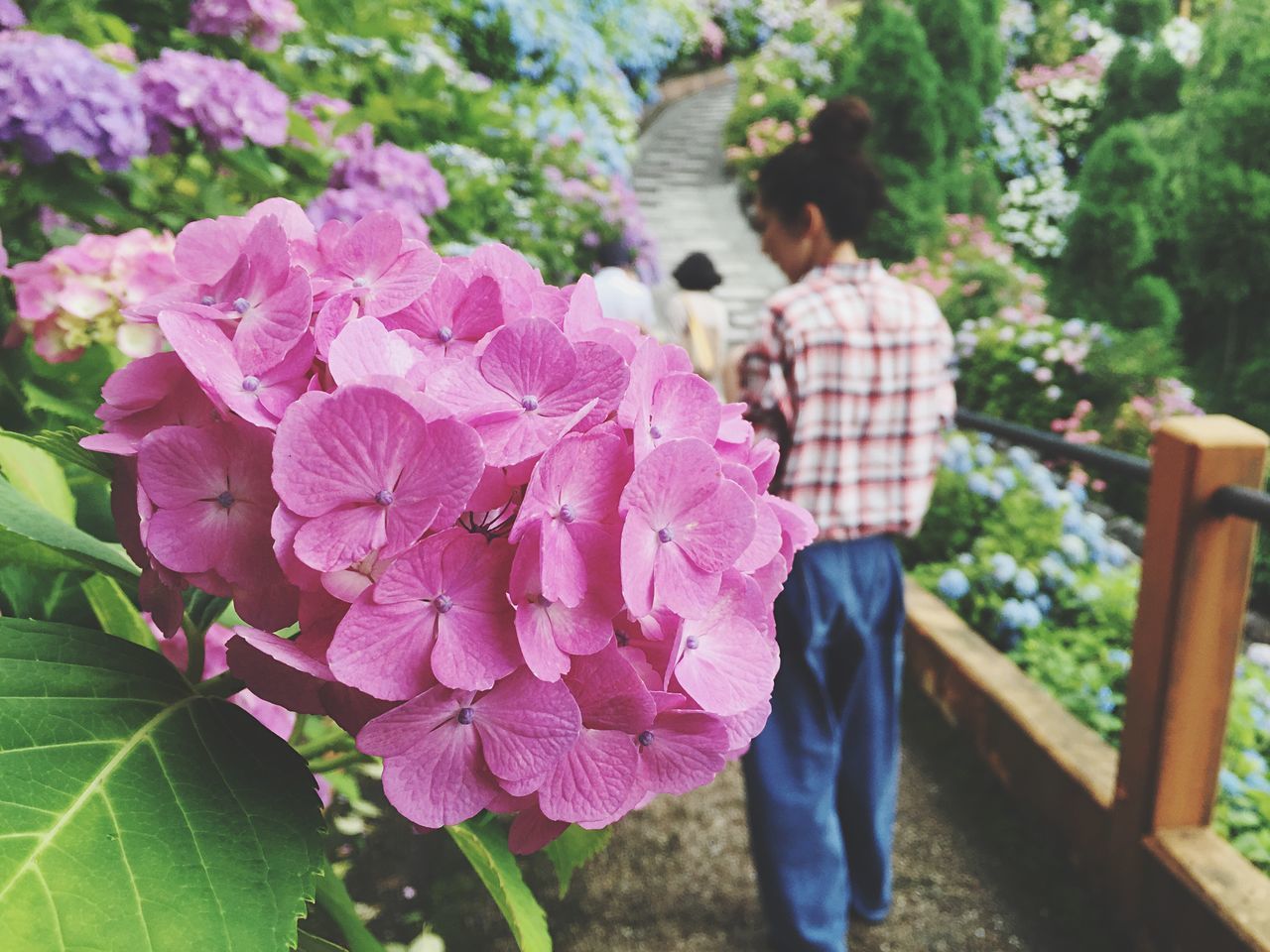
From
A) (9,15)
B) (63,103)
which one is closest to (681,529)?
(63,103)

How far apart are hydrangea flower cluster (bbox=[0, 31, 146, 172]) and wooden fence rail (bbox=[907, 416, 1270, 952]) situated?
6.85 ft

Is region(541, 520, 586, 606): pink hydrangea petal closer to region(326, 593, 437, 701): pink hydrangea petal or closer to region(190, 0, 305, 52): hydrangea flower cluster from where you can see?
region(326, 593, 437, 701): pink hydrangea petal

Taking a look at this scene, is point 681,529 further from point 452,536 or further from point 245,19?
point 245,19

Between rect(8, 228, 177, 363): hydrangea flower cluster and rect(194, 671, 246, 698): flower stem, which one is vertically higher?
rect(8, 228, 177, 363): hydrangea flower cluster

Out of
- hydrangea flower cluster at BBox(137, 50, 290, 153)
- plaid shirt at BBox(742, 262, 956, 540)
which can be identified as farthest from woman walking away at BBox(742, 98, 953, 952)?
hydrangea flower cluster at BBox(137, 50, 290, 153)

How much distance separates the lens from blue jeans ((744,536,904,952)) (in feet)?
7.02

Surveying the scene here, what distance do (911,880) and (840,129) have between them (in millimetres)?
1982

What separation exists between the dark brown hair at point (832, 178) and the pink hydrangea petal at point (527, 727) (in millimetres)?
1874

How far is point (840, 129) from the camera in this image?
2.16 meters

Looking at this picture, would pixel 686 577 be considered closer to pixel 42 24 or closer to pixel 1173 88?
pixel 42 24

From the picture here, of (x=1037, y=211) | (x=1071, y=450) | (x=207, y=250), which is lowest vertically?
(x=1071, y=450)

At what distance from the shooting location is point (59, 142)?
4.27 feet

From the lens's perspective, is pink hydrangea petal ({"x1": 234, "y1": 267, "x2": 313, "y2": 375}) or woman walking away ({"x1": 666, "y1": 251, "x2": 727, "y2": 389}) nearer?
pink hydrangea petal ({"x1": 234, "y1": 267, "x2": 313, "y2": 375})

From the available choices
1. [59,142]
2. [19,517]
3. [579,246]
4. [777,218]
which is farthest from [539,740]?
[579,246]
